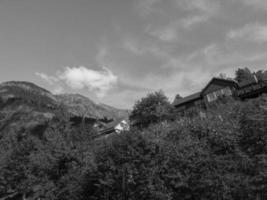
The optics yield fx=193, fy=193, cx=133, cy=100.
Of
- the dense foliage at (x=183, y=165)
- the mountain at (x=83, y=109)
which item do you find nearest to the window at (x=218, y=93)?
the dense foliage at (x=183, y=165)

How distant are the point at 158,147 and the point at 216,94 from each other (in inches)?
1239

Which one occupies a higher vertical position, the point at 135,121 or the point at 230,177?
the point at 135,121

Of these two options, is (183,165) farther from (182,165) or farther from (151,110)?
(151,110)

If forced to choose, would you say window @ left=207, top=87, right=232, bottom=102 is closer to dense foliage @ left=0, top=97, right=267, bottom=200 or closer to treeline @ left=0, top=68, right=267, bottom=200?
treeline @ left=0, top=68, right=267, bottom=200

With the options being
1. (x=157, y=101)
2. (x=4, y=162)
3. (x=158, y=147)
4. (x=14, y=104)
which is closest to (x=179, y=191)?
(x=158, y=147)

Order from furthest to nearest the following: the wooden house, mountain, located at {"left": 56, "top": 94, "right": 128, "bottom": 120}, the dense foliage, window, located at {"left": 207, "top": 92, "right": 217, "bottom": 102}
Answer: mountain, located at {"left": 56, "top": 94, "right": 128, "bottom": 120}
window, located at {"left": 207, "top": 92, "right": 217, "bottom": 102}
the wooden house
the dense foliage

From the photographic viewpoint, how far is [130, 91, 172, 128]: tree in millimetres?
35184

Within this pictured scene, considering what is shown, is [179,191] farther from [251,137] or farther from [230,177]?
[251,137]

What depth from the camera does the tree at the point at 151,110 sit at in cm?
3518

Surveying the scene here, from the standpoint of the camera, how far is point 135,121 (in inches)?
1487

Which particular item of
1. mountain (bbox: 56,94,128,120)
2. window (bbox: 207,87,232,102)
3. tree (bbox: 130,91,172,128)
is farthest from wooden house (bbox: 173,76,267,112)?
mountain (bbox: 56,94,128,120)

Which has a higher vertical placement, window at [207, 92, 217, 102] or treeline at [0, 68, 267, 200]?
window at [207, 92, 217, 102]

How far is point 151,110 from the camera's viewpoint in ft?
119

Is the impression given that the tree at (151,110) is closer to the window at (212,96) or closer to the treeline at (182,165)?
the window at (212,96)
